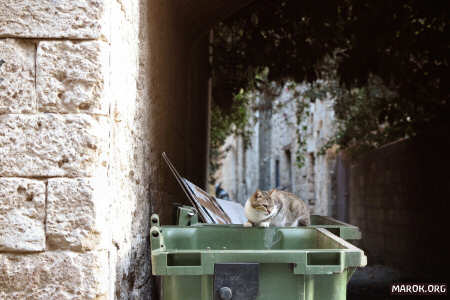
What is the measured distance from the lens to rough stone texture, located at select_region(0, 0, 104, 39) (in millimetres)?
2604

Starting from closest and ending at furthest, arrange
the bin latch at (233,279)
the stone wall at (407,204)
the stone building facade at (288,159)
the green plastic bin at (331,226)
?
the bin latch at (233,279)
the green plastic bin at (331,226)
the stone wall at (407,204)
the stone building facade at (288,159)

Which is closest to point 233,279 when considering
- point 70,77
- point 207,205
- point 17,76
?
point 70,77

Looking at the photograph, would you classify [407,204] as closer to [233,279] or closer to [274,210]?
[274,210]

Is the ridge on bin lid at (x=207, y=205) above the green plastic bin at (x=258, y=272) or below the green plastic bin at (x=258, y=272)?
above

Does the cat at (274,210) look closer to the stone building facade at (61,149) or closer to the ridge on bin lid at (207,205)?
the ridge on bin lid at (207,205)

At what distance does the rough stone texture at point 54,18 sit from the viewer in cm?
260

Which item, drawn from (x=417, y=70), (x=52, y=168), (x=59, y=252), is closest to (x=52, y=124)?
(x=52, y=168)

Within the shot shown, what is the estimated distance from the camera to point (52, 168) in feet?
8.37

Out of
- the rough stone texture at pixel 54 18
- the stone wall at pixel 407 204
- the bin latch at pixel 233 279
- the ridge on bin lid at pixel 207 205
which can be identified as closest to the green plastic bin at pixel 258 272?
the bin latch at pixel 233 279

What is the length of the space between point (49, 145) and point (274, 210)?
171 centimetres

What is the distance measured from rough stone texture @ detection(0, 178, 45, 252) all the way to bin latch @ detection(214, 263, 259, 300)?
76cm

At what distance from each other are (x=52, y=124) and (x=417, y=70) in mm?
5997

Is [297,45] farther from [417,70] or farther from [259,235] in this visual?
[259,235]

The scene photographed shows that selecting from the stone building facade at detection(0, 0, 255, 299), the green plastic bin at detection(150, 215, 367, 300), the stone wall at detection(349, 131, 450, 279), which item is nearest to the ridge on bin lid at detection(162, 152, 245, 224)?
the stone building facade at detection(0, 0, 255, 299)
